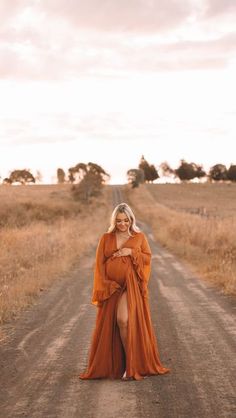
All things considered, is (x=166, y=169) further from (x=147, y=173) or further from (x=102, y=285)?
(x=102, y=285)

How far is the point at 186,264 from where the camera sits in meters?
20.3

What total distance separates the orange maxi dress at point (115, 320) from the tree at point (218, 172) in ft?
462

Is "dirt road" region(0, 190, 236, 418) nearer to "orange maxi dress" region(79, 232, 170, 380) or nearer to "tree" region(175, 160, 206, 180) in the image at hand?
"orange maxi dress" region(79, 232, 170, 380)

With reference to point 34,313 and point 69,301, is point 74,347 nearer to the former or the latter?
point 34,313

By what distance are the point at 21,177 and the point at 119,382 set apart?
433 feet

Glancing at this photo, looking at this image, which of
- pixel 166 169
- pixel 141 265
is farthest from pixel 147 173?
pixel 141 265

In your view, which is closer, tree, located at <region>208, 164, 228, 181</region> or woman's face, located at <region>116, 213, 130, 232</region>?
woman's face, located at <region>116, 213, 130, 232</region>

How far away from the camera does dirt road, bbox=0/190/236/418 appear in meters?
5.96

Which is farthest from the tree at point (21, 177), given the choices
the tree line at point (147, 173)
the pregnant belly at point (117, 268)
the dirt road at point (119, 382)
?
the pregnant belly at point (117, 268)

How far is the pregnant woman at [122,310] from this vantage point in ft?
23.2

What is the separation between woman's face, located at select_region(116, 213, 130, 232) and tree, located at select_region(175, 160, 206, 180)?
471 ft

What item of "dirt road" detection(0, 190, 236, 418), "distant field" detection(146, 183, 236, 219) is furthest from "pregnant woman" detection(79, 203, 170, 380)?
"distant field" detection(146, 183, 236, 219)

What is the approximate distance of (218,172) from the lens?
146750mm

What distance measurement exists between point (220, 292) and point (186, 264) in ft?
20.5
